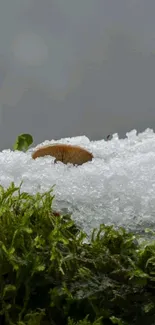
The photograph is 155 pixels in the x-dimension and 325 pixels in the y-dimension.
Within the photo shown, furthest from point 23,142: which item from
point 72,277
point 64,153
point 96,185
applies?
point 72,277

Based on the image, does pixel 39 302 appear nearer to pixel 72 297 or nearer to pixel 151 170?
pixel 72 297

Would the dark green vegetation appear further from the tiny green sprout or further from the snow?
the tiny green sprout

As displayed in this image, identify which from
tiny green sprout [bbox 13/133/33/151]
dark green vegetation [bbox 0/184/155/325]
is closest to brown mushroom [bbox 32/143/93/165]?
tiny green sprout [bbox 13/133/33/151]

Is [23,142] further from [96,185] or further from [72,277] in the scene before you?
Answer: [72,277]

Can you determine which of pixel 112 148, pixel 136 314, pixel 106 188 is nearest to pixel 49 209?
pixel 106 188

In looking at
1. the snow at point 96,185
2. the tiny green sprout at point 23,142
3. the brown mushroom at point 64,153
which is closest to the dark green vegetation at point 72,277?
the snow at point 96,185

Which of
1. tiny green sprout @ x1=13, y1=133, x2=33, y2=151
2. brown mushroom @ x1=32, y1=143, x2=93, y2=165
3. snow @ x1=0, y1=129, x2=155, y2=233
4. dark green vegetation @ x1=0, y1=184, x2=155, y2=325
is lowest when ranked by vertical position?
dark green vegetation @ x1=0, y1=184, x2=155, y2=325
